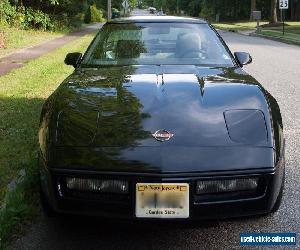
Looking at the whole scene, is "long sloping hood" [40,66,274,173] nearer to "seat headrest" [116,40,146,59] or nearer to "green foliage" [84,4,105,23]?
"seat headrest" [116,40,146,59]

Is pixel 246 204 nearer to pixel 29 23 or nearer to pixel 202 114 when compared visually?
pixel 202 114

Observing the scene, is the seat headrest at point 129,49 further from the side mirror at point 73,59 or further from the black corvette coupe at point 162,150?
the black corvette coupe at point 162,150

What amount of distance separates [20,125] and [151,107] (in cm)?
326

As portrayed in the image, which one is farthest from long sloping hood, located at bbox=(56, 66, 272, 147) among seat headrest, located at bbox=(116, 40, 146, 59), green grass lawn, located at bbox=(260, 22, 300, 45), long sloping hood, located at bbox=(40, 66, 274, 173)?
green grass lawn, located at bbox=(260, 22, 300, 45)

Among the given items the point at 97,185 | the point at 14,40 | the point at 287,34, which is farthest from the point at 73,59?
the point at 287,34

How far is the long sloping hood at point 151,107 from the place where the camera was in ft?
9.61

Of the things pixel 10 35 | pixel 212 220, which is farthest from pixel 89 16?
pixel 212 220

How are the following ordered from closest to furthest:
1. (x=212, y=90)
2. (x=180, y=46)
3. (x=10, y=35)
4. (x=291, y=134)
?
(x=212, y=90)
(x=180, y=46)
(x=291, y=134)
(x=10, y=35)

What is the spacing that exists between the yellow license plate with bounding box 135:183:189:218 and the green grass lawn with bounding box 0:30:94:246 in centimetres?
108

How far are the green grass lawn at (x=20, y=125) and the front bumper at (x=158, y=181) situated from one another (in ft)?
2.15

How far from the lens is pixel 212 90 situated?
3414 mm

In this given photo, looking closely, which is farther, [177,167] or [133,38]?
[133,38]

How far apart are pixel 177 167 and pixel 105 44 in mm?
2233

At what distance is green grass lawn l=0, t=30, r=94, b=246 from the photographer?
141 inches
